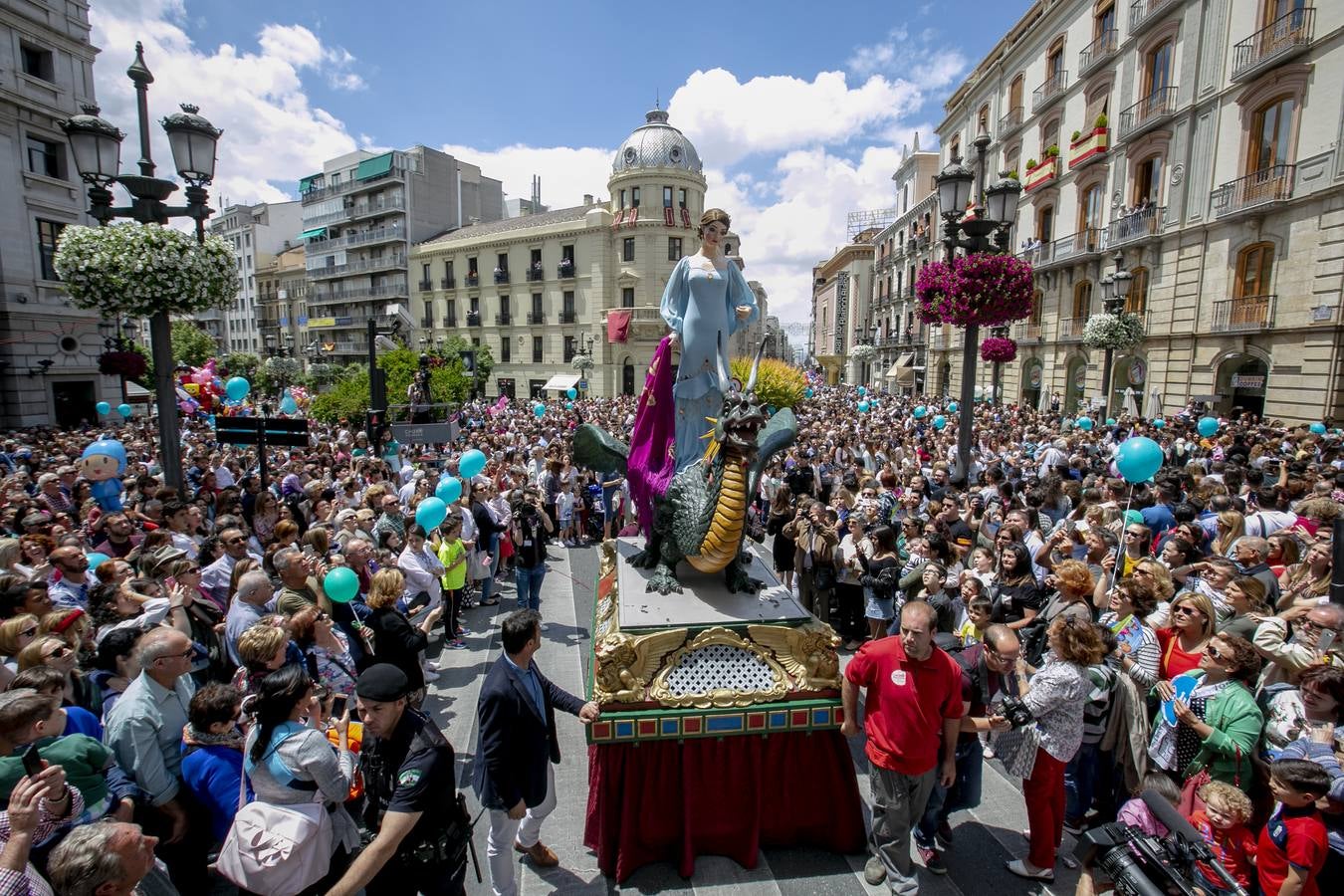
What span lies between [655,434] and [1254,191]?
1993cm

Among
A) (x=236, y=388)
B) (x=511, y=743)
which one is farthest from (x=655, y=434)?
(x=236, y=388)

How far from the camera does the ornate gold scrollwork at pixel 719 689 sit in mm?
3619

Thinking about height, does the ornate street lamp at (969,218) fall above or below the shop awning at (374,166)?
below

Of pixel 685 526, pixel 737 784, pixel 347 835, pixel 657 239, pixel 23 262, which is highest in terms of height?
pixel 657 239

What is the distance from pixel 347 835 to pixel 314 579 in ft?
8.68

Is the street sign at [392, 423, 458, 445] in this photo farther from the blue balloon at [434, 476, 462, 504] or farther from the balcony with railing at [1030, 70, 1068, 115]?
the balcony with railing at [1030, 70, 1068, 115]

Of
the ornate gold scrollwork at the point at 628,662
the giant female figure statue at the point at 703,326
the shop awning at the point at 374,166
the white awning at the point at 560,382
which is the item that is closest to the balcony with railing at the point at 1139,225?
the giant female figure statue at the point at 703,326

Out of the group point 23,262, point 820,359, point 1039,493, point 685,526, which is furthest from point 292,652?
point 820,359

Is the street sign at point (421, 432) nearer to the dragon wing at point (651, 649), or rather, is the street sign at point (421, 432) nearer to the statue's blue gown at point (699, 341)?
the statue's blue gown at point (699, 341)

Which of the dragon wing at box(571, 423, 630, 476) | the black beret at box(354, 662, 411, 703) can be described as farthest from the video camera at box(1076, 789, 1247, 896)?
the dragon wing at box(571, 423, 630, 476)

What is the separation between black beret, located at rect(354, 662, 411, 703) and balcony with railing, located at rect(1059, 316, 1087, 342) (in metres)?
26.3

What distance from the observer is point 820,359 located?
228ft

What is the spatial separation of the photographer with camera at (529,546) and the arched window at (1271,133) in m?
20.2

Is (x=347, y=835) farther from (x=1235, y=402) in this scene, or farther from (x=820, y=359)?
(x=820, y=359)
